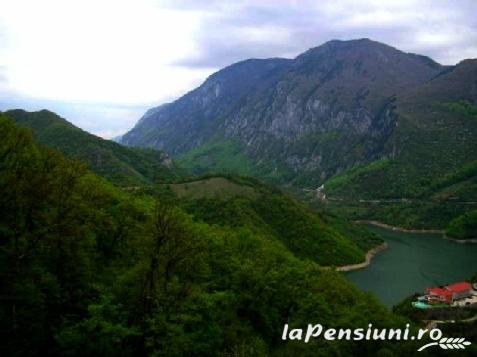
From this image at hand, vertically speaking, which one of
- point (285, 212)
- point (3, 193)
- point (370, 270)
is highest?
point (3, 193)

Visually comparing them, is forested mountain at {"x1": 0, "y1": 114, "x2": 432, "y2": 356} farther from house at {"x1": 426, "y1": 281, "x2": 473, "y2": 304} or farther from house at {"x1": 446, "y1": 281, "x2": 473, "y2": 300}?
house at {"x1": 446, "y1": 281, "x2": 473, "y2": 300}

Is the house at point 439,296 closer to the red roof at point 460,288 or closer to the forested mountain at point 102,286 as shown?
the red roof at point 460,288

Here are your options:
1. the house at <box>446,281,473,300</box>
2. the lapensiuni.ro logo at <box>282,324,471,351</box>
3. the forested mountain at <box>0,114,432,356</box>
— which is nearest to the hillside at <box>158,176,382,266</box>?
the house at <box>446,281,473,300</box>

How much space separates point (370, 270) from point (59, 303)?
121741 mm

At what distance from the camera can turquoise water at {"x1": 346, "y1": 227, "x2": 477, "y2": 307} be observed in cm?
11809

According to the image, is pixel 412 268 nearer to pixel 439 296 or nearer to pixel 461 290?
pixel 461 290

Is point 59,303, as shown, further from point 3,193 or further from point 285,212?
point 285,212

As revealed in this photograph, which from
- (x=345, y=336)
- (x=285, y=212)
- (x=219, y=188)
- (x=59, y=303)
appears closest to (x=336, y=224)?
(x=285, y=212)

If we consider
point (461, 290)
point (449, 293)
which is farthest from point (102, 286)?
point (461, 290)

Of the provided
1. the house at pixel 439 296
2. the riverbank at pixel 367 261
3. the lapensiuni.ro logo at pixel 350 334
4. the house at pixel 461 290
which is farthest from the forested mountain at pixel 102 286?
the riverbank at pixel 367 261

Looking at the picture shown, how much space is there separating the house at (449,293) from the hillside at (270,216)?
1601 inches

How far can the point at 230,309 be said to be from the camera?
35.1 m

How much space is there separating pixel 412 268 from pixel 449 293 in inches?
1785

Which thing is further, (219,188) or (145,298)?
(219,188)
